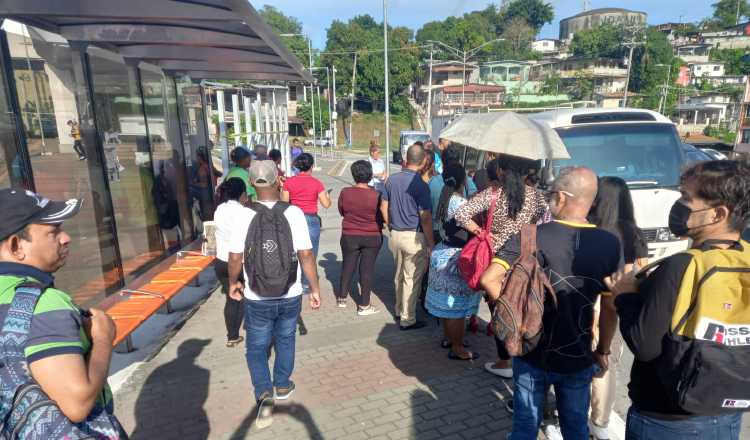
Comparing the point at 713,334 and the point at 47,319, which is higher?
the point at 47,319

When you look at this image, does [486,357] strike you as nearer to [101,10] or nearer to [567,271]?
[567,271]

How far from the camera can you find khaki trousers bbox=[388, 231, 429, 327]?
4965 mm

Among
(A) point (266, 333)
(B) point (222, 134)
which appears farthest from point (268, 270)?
(B) point (222, 134)

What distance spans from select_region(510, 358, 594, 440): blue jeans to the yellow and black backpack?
870 mm

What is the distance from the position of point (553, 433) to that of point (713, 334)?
2.01m

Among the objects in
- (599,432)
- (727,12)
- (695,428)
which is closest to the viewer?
(695,428)

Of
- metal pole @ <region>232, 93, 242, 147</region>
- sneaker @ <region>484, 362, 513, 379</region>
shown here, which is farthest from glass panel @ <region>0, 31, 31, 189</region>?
metal pole @ <region>232, 93, 242, 147</region>

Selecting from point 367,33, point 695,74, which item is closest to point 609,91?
point 695,74

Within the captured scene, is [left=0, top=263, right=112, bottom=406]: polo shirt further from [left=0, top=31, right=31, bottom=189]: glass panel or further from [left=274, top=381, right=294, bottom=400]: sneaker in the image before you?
[left=0, top=31, right=31, bottom=189]: glass panel

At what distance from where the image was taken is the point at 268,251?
334 centimetres

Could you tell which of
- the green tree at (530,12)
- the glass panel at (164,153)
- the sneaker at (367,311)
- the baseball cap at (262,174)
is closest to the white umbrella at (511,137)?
the baseball cap at (262,174)

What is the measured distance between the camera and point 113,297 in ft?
15.9

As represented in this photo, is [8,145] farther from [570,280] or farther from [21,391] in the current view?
[570,280]

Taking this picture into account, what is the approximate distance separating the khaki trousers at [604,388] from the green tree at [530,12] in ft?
360
